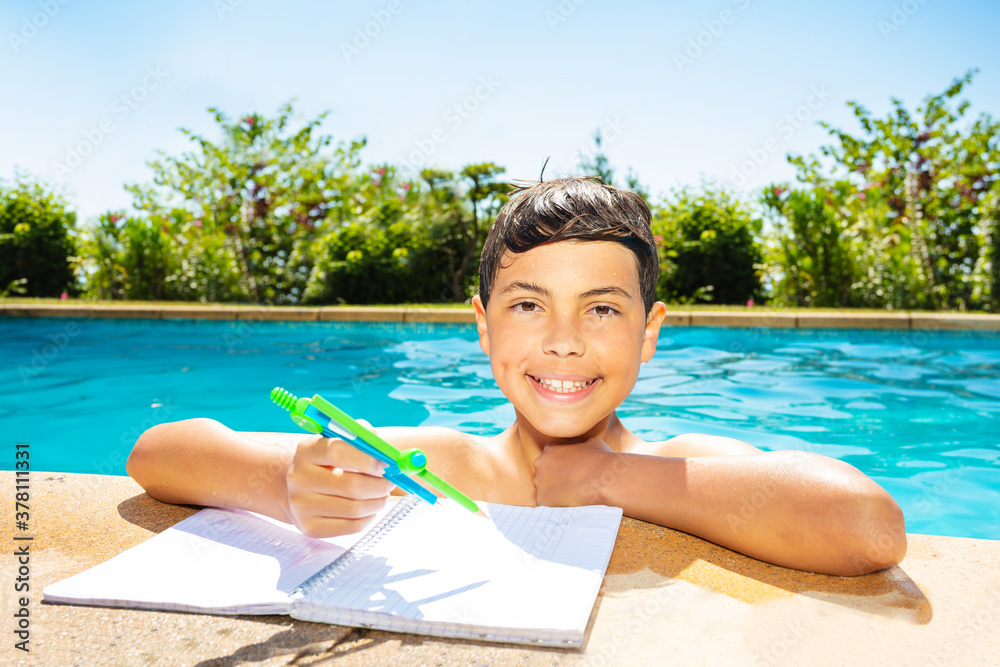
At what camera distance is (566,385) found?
1907 millimetres

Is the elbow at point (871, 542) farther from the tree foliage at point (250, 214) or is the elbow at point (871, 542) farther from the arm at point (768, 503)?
the tree foliage at point (250, 214)

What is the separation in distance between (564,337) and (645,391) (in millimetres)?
4269

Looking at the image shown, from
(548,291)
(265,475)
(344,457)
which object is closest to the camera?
(344,457)

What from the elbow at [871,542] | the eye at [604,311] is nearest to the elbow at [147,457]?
the eye at [604,311]

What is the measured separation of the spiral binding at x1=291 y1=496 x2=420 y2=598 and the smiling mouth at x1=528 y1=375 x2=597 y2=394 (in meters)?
0.49

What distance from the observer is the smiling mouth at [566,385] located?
6.24 feet

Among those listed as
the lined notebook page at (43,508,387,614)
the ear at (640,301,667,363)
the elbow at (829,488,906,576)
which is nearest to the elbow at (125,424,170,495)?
the lined notebook page at (43,508,387,614)

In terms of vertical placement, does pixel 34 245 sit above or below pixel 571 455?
above

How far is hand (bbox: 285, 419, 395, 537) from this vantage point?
1.28 m

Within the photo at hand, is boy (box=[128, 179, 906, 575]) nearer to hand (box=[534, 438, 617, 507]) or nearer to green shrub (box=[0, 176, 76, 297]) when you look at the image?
hand (box=[534, 438, 617, 507])

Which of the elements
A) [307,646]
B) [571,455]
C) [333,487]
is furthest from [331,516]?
[571,455]

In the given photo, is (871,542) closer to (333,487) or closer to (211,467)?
(333,487)

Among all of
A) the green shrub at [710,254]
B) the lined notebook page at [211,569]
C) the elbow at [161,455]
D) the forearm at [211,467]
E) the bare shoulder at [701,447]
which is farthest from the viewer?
the green shrub at [710,254]

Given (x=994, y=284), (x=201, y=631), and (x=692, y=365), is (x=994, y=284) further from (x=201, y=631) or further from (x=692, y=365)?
(x=201, y=631)
